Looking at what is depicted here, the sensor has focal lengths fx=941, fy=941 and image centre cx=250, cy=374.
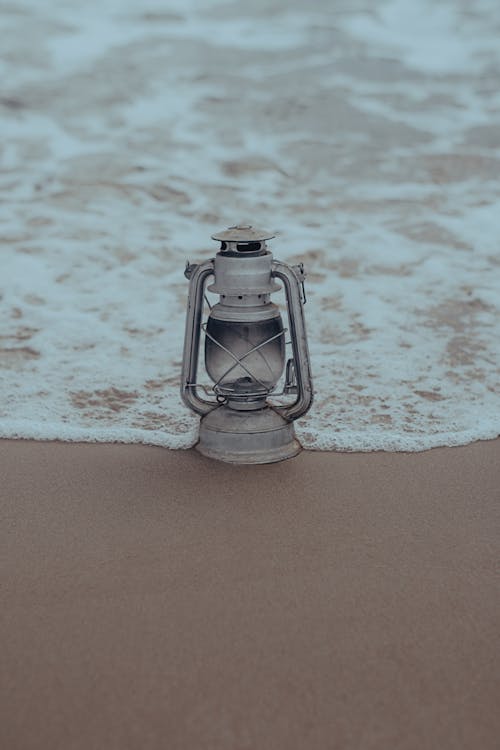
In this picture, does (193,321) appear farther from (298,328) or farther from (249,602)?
(249,602)

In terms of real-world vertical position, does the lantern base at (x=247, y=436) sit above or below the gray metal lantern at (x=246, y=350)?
below

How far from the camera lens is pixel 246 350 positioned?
2.31 m

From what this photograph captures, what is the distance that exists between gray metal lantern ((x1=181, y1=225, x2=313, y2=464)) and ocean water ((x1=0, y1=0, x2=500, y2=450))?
0.18 metres

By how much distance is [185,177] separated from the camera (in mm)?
5488

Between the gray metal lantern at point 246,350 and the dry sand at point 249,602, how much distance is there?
85mm

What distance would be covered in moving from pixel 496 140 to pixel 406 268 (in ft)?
7.30

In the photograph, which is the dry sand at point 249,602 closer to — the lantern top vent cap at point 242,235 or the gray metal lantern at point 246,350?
the gray metal lantern at point 246,350

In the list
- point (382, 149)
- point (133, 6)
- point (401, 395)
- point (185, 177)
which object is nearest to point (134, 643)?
point (401, 395)

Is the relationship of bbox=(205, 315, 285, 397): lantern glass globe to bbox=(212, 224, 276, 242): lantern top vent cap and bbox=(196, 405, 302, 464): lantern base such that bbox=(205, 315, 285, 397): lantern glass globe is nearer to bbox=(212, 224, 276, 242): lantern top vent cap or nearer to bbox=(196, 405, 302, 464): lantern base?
bbox=(196, 405, 302, 464): lantern base

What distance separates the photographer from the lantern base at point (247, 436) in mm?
2332

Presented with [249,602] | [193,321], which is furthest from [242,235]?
[249,602]

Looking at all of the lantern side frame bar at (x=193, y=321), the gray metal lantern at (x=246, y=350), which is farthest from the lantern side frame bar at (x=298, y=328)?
the lantern side frame bar at (x=193, y=321)

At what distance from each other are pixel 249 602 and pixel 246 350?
77cm

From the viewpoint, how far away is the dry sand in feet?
4.53
